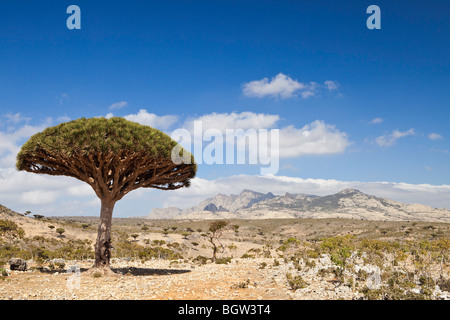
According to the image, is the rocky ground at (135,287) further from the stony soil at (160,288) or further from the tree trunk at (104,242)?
the tree trunk at (104,242)

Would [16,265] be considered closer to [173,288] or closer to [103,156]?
[103,156]

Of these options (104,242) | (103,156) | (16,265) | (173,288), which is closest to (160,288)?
(173,288)

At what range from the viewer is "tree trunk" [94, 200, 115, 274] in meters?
14.3

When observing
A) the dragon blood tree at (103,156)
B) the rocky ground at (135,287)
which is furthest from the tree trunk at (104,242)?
the rocky ground at (135,287)

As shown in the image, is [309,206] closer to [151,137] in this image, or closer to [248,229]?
[248,229]

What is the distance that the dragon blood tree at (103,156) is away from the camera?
13203mm

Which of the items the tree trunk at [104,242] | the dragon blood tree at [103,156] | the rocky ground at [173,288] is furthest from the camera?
the tree trunk at [104,242]

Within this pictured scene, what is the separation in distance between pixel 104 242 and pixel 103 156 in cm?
450

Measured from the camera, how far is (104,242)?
14625 millimetres
